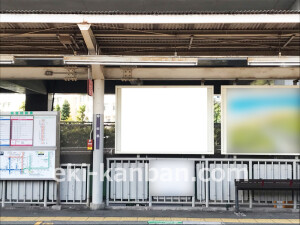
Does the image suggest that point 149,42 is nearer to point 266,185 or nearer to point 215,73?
point 215,73

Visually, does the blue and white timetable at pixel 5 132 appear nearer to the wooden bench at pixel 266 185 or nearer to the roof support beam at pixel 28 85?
the roof support beam at pixel 28 85

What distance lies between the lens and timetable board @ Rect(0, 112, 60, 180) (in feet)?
23.1

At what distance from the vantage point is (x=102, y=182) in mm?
7121

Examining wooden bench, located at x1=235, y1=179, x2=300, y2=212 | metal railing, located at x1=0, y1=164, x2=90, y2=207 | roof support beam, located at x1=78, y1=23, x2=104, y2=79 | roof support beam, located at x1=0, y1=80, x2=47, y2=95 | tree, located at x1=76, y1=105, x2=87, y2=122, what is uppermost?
roof support beam, located at x1=78, y1=23, x2=104, y2=79

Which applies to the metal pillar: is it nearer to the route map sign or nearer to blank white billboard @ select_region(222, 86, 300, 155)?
the route map sign

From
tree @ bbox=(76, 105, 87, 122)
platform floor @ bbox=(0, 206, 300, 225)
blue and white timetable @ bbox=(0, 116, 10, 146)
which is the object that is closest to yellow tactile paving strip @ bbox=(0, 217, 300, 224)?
platform floor @ bbox=(0, 206, 300, 225)

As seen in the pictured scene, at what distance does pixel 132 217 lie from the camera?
6.46 m

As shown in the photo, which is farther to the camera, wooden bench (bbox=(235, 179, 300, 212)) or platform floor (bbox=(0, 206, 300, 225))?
wooden bench (bbox=(235, 179, 300, 212))

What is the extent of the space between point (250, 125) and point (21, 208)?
5160 millimetres

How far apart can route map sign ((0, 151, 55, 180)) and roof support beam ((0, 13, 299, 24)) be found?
9.33 ft

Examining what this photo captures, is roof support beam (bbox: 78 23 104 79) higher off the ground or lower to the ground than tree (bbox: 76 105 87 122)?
higher

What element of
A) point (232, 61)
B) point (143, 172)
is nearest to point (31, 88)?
point (143, 172)

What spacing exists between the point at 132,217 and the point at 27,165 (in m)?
2.49

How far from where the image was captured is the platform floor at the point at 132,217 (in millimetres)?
6129
